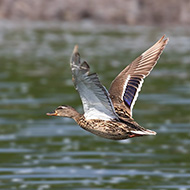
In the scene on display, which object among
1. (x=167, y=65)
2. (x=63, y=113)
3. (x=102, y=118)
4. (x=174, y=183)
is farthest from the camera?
(x=167, y=65)

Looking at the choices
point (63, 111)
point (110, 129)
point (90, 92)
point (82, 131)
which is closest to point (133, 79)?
point (63, 111)

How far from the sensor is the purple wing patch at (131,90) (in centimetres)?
924

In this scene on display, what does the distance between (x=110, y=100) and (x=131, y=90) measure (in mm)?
1755

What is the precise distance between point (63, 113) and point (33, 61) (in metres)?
17.8

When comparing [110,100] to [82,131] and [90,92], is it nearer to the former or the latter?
[90,92]

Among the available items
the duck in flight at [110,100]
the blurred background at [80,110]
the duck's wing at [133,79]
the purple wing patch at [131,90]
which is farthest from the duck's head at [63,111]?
the blurred background at [80,110]

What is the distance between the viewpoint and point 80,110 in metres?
17.7

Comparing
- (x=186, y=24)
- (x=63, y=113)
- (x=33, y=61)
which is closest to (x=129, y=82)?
(x=63, y=113)

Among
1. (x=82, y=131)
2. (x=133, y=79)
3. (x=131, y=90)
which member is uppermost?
(x=82, y=131)

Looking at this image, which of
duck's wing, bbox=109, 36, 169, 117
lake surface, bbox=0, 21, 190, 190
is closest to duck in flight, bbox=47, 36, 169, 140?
duck's wing, bbox=109, 36, 169, 117

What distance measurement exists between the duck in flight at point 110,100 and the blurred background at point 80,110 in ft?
9.66

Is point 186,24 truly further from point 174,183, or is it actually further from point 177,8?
→ point 174,183

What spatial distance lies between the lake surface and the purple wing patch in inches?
115

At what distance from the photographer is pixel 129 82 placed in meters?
9.51
